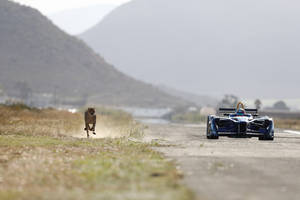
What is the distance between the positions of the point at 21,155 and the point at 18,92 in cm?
17719

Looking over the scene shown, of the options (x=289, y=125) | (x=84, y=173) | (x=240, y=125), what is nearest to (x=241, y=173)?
(x=84, y=173)

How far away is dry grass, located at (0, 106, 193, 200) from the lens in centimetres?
1000

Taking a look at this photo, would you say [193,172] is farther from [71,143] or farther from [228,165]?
[71,143]

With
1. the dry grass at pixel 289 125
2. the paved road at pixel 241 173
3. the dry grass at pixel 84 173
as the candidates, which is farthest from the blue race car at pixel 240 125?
the dry grass at pixel 289 125

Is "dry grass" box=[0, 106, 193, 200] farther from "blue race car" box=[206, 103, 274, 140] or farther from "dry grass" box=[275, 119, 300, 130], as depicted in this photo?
"dry grass" box=[275, 119, 300, 130]

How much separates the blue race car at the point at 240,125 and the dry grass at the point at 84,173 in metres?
4.94

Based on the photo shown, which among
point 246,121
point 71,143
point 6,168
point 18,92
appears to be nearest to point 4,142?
point 71,143

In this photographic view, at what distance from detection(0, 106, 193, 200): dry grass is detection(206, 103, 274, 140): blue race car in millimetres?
4944

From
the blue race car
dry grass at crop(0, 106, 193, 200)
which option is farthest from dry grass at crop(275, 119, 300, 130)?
dry grass at crop(0, 106, 193, 200)

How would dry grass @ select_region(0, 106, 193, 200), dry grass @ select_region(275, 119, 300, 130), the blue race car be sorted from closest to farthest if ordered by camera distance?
dry grass @ select_region(0, 106, 193, 200) → the blue race car → dry grass @ select_region(275, 119, 300, 130)

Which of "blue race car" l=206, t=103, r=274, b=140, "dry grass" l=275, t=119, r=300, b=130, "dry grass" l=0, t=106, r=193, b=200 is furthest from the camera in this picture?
"dry grass" l=275, t=119, r=300, b=130

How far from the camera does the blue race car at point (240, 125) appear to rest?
23.6 meters

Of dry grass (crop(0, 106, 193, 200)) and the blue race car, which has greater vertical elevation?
the blue race car

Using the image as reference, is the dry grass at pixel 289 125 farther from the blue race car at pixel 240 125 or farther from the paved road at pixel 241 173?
the paved road at pixel 241 173
